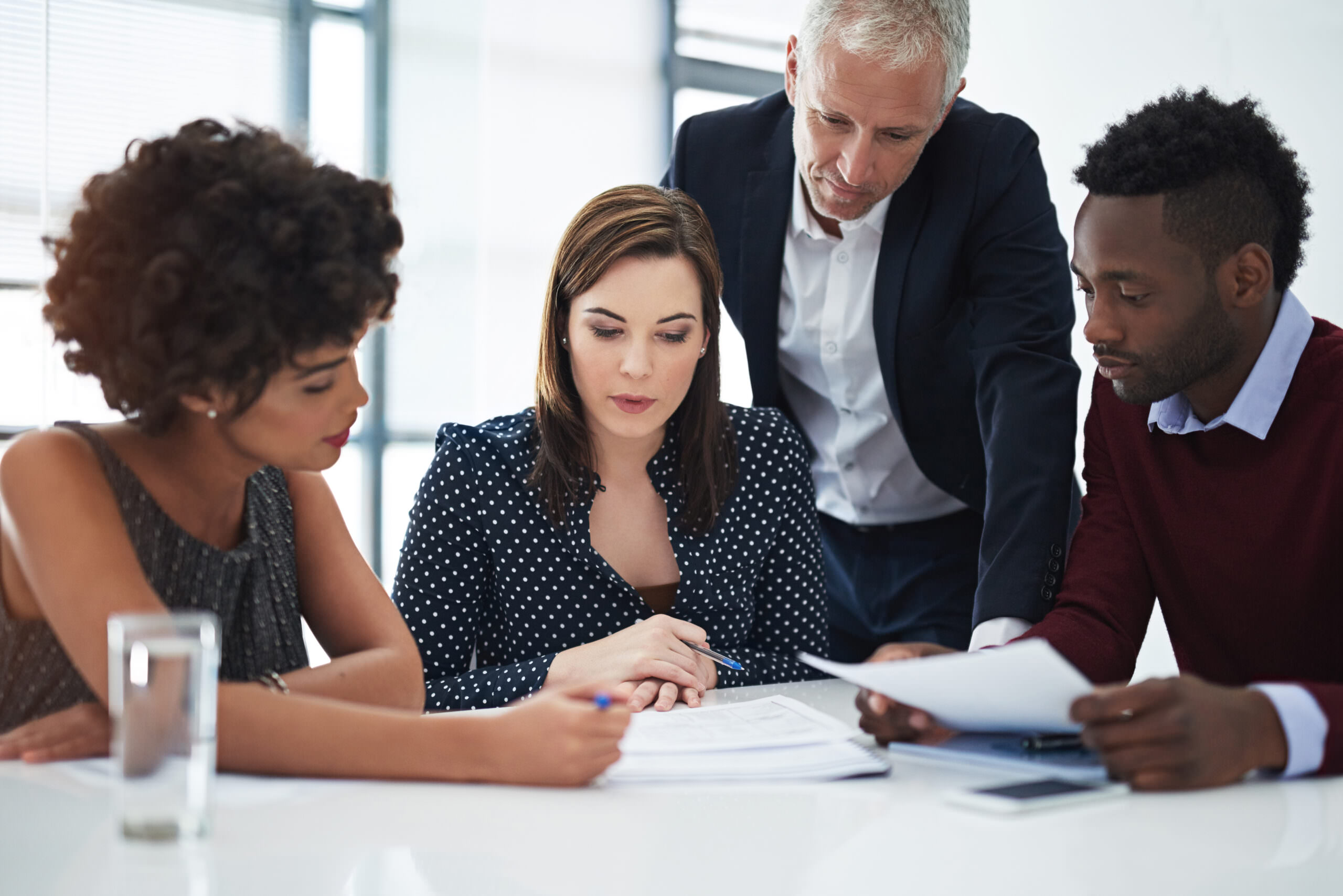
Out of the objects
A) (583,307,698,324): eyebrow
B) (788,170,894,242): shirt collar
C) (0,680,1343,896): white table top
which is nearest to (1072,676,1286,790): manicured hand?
(0,680,1343,896): white table top

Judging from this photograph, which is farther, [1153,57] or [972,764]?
[1153,57]

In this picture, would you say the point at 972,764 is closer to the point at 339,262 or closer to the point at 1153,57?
the point at 339,262

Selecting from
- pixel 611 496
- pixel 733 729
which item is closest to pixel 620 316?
pixel 611 496

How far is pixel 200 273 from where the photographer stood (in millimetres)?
1109

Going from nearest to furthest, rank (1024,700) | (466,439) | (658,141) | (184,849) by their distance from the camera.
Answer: (184,849) → (1024,700) → (466,439) → (658,141)

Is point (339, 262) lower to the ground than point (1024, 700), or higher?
higher

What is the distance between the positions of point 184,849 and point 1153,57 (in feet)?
13.2

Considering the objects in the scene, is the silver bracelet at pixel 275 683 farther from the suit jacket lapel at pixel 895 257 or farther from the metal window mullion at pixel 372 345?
the metal window mullion at pixel 372 345

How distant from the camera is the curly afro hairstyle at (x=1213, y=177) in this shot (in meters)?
1.46

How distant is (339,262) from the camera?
45.6 inches

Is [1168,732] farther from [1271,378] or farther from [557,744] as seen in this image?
[1271,378]

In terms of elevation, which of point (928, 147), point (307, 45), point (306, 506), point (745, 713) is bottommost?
point (745, 713)

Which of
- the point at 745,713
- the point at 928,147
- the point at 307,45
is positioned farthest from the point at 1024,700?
the point at 307,45

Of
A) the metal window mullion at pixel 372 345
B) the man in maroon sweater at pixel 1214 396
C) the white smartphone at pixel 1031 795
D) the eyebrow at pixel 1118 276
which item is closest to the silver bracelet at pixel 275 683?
the white smartphone at pixel 1031 795
